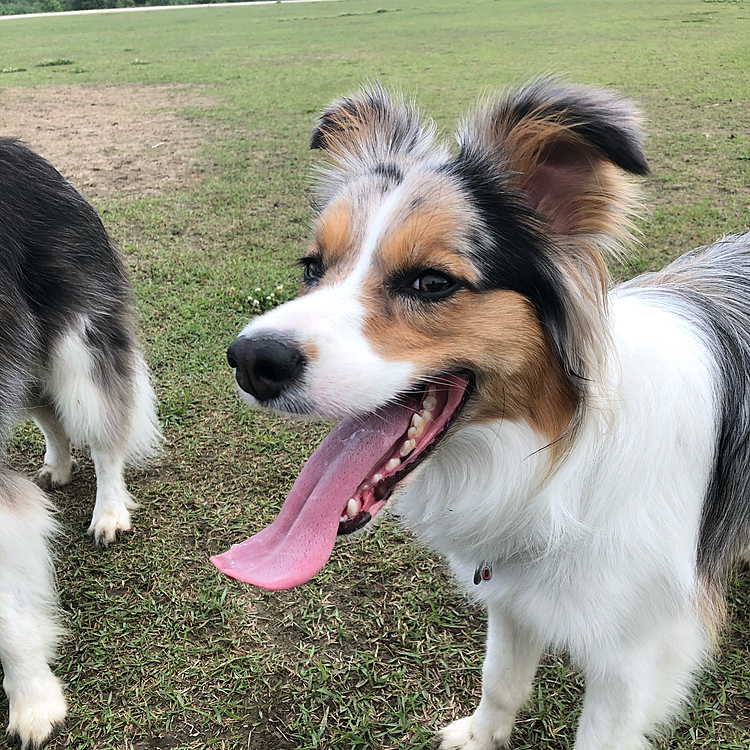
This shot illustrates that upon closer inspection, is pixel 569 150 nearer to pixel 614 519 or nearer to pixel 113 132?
pixel 614 519

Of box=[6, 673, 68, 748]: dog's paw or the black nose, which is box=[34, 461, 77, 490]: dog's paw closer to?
box=[6, 673, 68, 748]: dog's paw

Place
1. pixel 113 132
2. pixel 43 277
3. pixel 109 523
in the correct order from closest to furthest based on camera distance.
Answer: pixel 43 277
pixel 109 523
pixel 113 132

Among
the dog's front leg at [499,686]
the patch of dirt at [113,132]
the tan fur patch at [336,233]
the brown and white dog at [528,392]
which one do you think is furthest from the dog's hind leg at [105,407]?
the patch of dirt at [113,132]

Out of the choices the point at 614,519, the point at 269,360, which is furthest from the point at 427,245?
the point at 614,519

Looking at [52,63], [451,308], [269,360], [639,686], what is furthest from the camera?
[52,63]

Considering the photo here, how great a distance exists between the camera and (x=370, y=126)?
2.02m

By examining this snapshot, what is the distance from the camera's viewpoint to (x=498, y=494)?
1.70 metres

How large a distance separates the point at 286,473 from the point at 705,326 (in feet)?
7.37

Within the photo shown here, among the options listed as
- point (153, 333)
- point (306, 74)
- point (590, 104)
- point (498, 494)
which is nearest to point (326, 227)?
point (590, 104)

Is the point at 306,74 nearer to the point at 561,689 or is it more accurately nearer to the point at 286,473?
the point at 286,473

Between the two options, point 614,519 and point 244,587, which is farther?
point 244,587

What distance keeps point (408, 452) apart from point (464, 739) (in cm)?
132

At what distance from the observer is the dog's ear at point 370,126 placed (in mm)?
1956

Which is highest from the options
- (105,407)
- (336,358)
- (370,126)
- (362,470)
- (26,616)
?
(370,126)
